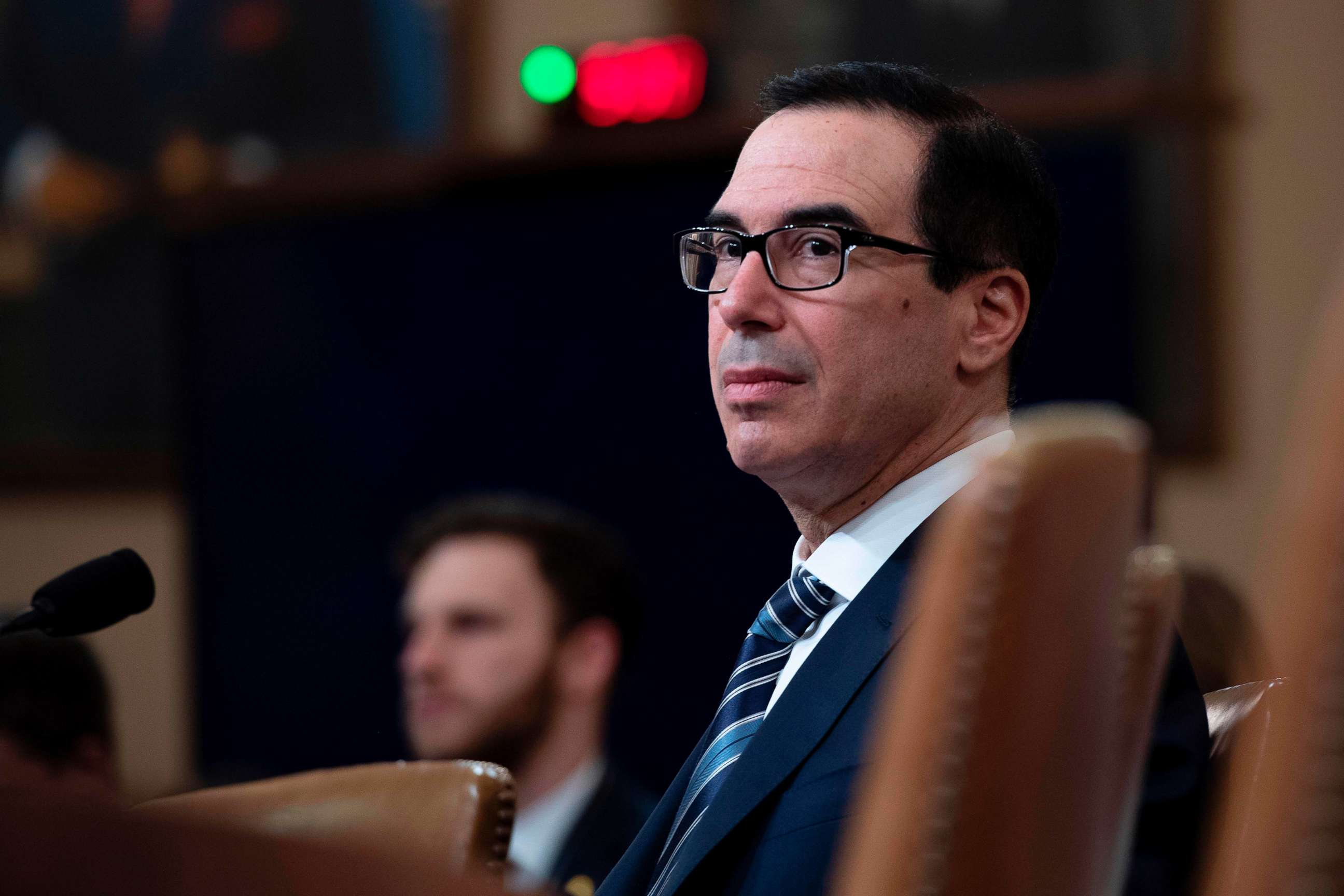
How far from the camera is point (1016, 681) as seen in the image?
24.2 inches

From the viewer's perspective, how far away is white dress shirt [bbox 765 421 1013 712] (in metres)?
1.24

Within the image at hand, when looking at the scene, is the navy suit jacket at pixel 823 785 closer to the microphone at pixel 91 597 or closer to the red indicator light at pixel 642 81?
the microphone at pixel 91 597

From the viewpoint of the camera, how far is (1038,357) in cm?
316

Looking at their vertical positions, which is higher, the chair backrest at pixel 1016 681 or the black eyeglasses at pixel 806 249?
the black eyeglasses at pixel 806 249

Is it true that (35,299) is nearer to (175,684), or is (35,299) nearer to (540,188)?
(175,684)

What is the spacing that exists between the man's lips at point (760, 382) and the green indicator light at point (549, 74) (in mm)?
2587

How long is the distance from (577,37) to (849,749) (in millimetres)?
3921

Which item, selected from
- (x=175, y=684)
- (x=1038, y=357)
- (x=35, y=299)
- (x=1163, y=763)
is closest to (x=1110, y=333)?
(x=1038, y=357)

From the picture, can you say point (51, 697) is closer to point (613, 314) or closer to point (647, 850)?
point (647, 850)

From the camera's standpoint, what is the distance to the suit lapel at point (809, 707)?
1.08 meters

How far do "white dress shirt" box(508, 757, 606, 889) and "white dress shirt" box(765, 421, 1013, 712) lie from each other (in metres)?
1.21

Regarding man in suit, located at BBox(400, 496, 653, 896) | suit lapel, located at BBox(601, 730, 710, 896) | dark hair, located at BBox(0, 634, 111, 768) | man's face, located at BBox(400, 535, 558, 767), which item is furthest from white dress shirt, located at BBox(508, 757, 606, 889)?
suit lapel, located at BBox(601, 730, 710, 896)

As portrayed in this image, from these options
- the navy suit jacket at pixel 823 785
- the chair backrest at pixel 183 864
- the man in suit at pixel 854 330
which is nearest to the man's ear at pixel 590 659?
the man in suit at pixel 854 330

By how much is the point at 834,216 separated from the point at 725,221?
118mm
